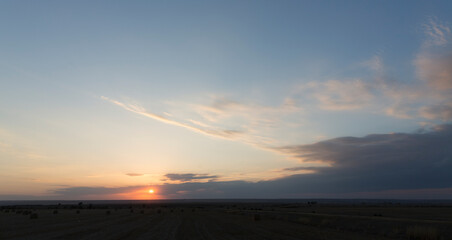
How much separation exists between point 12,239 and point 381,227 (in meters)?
28.6

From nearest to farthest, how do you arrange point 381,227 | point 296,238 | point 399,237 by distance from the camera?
1. point 296,238
2. point 399,237
3. point 381,227

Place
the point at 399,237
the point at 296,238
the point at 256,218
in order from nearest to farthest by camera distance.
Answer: the point at 296,238 → the point at 399,237 → the point at 256,218

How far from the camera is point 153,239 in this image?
20719mm

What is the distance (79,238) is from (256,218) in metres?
25.7

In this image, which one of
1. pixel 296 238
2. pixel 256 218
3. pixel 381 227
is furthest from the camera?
pixel 256 218

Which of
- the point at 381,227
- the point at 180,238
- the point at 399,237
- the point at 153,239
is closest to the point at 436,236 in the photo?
the point at 399,237

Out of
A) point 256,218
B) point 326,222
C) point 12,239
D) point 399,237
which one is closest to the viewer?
point 12,239

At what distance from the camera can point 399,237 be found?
986 inches

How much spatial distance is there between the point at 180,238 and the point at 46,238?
8.32 meters

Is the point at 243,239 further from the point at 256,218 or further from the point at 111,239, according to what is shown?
the point at 256,218

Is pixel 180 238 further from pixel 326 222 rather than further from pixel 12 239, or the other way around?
pixel 326 222

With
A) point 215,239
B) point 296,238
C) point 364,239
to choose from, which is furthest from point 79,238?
point 364,239

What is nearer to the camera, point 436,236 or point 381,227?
point 436,236

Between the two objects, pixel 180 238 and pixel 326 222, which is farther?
pixel 326 222
